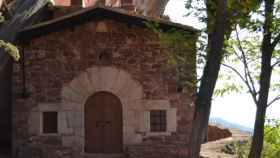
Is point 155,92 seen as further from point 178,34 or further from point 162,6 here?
point 162,6

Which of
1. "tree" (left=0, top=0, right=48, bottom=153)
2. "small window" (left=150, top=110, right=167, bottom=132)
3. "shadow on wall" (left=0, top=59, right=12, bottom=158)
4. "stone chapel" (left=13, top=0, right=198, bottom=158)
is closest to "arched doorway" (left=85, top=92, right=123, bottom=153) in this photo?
"stone chapel" (left=13, top=0, right=198, bottom=158)

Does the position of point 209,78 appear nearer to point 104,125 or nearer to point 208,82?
point 208,82

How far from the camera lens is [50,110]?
1456 cm

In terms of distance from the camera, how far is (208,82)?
7.72 metres

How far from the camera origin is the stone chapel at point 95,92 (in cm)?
1443

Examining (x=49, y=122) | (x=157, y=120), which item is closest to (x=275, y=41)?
(x=157, y=120)

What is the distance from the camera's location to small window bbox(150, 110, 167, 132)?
14.5 metres

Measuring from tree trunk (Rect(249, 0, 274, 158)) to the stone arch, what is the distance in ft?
21.2

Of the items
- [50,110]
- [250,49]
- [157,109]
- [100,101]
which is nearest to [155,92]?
[157,109]

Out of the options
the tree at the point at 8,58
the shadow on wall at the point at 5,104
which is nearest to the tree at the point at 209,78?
the tree at the point at 8,58

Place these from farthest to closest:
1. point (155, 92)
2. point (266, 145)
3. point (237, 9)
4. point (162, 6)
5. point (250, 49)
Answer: point (162, 6), point (155, 92), point (266, 145), point (250, 49), point (237, 9)

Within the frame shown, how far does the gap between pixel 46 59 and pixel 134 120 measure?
2874 mm

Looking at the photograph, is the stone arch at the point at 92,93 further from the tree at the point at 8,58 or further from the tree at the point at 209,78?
the tree at the point at 209,78

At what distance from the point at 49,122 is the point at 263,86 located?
307 inches
